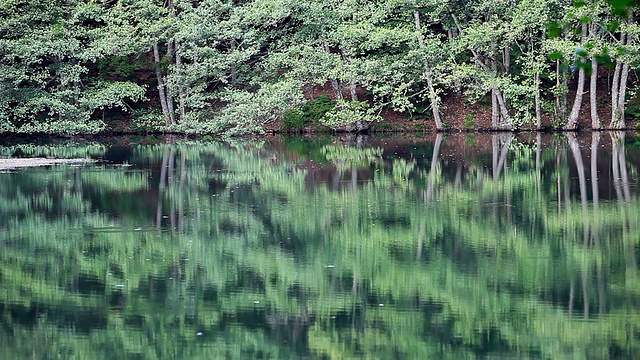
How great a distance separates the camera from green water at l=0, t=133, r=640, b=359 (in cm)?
810

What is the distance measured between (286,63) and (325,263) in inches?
1057

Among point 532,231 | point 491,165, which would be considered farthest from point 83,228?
point 491,165

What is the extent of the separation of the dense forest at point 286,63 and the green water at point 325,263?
14.2m

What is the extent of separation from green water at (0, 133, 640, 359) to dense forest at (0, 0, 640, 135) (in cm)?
1416

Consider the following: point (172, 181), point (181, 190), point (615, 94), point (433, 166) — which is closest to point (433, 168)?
point (433, 166)

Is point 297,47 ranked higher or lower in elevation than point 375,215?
higher

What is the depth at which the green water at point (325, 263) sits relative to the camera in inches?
319

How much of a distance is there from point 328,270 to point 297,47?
90.1ft

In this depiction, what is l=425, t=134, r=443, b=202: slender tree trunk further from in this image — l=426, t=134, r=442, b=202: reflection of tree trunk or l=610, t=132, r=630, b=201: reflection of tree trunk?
l=610, t=132, r=630, b=201: reflection of tree trunk

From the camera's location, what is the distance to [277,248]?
12.5m

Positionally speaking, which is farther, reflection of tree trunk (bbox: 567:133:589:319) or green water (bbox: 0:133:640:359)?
reflection of tree trunk (bbox: 567:133:589:319)

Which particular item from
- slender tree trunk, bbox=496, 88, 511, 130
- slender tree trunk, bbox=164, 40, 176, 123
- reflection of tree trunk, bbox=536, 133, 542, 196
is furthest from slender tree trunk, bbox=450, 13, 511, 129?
slender tree trunk, bbox=164, 40, 176, 123

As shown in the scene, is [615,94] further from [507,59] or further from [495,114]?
[495,114]

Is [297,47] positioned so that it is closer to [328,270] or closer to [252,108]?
[252,108]
